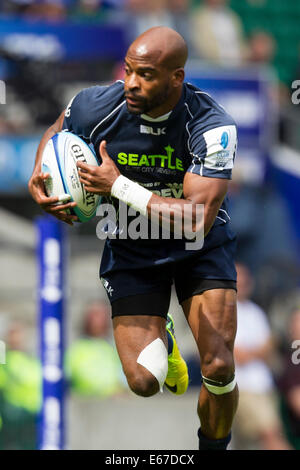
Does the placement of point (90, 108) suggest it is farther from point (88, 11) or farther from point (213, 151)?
point (88, 11)

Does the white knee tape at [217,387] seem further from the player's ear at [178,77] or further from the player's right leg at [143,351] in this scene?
the player's ear at [178,77]

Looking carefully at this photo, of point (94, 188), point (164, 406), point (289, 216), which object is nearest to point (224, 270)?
point (94, 188)

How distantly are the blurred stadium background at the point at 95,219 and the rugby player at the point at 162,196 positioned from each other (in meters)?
2.75

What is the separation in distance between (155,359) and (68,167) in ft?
4.12

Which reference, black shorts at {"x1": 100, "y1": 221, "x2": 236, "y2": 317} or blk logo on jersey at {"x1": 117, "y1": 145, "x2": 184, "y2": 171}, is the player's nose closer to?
blk logo on jersey at {"x1": 117, "y1": 145, "x2": 184, "y2": 171}

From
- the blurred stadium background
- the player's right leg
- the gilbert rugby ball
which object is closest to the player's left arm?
A: the gilbert rugby ball

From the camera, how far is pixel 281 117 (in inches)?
442

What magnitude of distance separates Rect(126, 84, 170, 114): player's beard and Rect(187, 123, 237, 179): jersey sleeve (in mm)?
270

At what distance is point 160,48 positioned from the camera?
15.2ft

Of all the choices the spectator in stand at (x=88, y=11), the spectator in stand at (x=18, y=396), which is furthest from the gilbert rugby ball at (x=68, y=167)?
the spectator in stand at (x=88, y=11)

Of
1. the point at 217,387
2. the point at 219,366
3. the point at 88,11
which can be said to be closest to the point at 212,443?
the point at 217,387

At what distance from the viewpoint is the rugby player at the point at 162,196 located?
4.72 metres

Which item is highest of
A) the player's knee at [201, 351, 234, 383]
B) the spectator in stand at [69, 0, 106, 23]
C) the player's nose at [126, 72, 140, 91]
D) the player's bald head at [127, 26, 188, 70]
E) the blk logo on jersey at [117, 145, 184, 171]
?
the player's bald head at [127, 26, 188, 70]

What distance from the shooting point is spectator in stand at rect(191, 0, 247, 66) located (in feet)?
36.5
